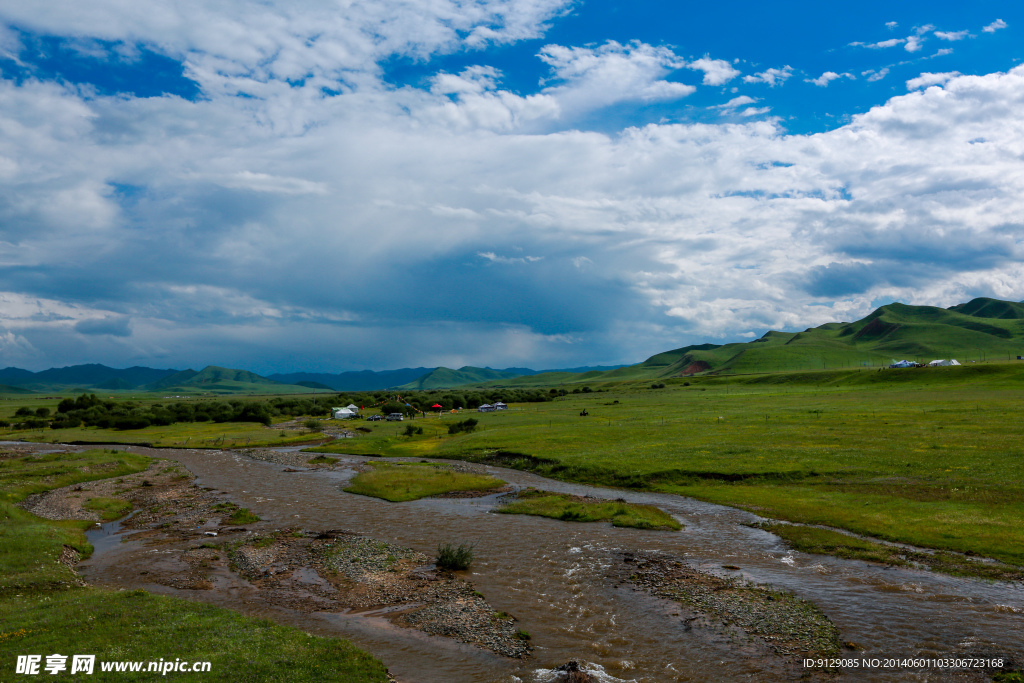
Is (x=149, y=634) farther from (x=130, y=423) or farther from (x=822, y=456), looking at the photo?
(x=130, y=423)

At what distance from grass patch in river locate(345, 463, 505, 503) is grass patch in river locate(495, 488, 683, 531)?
24.8 feet

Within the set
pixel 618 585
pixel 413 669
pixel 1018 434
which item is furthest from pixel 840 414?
pixel 413 669

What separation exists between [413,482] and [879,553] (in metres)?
37.4

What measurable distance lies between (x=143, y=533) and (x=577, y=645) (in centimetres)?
3087

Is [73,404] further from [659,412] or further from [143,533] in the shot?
[659,412]

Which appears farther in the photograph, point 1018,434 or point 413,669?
point 1018,434

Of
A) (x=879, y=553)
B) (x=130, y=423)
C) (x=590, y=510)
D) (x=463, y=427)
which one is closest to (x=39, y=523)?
(x=590, y=510)

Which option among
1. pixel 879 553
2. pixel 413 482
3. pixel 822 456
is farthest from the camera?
pixel 413 482

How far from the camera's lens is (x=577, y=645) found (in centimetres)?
1897

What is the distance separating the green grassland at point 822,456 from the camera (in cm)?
3189

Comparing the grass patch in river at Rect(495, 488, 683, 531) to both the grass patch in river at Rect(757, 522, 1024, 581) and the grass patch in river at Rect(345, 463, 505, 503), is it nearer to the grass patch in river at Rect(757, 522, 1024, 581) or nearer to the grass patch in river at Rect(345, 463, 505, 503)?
the grass patch in river at Rect(757, 522, 1024, 581)

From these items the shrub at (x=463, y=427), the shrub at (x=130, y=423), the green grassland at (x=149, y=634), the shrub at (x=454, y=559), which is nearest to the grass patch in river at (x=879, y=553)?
the shrub at (x=454, y=559)

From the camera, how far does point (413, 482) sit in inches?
1977

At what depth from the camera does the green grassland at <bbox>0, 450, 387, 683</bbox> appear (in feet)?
50.9
